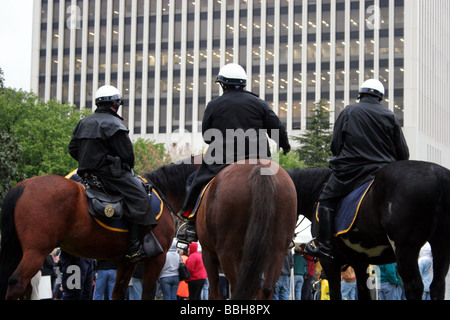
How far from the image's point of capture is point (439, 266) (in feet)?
24.2

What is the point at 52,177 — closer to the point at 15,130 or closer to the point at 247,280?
the point at 247,280

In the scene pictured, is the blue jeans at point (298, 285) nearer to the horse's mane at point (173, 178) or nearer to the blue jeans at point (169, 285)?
the blue jeans at point (169, 285)

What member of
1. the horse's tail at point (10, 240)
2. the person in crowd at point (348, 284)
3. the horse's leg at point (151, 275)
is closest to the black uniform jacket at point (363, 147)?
the horse's leg at point (151, 275)

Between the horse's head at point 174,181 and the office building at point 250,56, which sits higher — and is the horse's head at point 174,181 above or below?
below

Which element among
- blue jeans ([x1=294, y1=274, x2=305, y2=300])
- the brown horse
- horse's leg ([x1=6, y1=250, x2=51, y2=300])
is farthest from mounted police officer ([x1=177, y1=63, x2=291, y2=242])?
blue jeans ([x1=294, y1=274, x2=305, y2=300])

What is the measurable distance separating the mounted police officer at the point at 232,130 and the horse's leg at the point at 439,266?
218 cm

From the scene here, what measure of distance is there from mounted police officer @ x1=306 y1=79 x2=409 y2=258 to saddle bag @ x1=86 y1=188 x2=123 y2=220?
9.03 ft

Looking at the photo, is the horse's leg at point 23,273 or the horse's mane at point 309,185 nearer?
the horse's leg at point 23,273

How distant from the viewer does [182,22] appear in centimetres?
8812

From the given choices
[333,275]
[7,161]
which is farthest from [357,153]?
[7,161]

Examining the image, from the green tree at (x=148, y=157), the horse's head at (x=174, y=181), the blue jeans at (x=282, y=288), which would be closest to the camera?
the horse's head at (x=174, y=181)

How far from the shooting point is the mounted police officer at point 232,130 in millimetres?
7930
